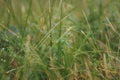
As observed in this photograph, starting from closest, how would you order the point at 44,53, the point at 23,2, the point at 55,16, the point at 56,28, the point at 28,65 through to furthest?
the point at 28,65, the point at 44,53, the point at 56,28, the point at 55,16, the point at 23,2

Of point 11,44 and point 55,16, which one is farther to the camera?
point 55,16

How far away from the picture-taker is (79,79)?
2486 mm

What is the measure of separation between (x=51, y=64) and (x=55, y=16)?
32.8 inches

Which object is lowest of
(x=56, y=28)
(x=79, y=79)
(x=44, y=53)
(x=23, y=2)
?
(x=79, y=79)

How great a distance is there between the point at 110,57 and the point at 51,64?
42 centimetres

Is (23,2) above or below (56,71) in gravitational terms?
above

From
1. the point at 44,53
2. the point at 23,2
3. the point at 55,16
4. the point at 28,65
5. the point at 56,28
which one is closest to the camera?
the point at 28,65

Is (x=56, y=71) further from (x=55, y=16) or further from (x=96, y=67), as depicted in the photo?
(x=55, y=16)

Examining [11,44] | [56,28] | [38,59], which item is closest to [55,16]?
[56,28]

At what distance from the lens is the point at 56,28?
2.85 m

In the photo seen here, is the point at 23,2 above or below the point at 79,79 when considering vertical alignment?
above

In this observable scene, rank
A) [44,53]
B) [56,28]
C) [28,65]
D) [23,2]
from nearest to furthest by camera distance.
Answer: [28,65]
[44,53]
[56,28]
[23,2]

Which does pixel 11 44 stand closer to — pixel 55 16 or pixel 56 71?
pixel 56 71

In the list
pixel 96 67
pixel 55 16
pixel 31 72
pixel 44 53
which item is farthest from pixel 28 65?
pixel 55 16
